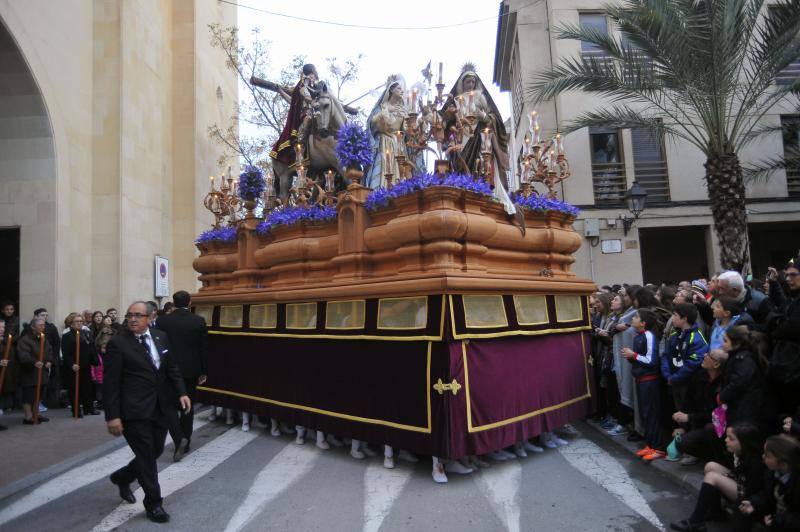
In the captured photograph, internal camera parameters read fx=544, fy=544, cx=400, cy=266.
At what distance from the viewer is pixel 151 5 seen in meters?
17.0

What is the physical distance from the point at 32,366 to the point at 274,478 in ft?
20.6

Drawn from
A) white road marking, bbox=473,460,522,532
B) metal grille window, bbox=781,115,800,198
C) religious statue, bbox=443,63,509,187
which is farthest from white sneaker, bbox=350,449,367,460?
metal grille window, bbox=781,115,800,198

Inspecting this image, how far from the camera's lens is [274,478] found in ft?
18.8

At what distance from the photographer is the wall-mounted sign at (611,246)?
597 inches

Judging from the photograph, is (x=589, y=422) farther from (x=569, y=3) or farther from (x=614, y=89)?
(x=569, y=3)

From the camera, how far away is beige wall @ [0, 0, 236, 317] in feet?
39.1

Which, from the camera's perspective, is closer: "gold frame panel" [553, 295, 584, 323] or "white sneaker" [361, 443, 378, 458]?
"white sneaker" [361, 443, 378, 458]

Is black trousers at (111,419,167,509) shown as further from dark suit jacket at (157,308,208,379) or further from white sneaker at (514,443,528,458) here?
white sneaker at (514,443,528,458)

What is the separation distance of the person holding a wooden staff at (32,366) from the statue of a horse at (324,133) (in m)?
5.63

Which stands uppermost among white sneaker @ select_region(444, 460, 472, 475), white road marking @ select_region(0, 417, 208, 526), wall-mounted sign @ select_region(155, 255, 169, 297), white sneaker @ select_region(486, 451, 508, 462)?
wall-mounted sign @ select_region(155, 255, 169, 297)

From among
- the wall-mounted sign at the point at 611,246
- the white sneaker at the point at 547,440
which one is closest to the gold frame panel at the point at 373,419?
the white sneaker at the point at 547,440

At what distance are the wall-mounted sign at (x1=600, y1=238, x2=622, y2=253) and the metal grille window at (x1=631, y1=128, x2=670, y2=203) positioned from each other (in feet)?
5.29

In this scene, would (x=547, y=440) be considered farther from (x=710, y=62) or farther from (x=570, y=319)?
(x=710, y=62)

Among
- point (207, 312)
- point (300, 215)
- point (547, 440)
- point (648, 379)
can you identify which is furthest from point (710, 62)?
point (207, 312)
